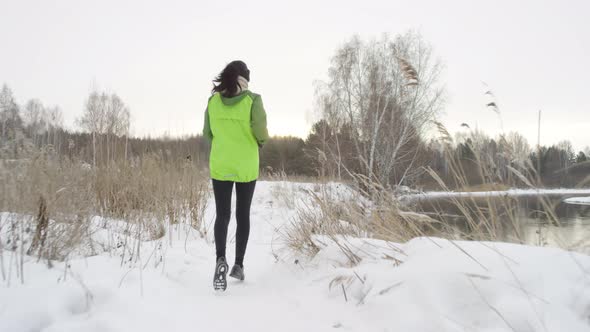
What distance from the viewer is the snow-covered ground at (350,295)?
1242 mm

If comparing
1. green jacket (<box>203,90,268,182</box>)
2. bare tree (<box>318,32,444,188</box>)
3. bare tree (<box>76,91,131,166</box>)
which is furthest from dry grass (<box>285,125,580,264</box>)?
bare tree (<box>318,32,444,188</box>)

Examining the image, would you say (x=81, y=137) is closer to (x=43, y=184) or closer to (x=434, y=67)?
(x=43, y=184)

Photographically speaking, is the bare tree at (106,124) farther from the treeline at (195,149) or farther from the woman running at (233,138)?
the woman running at (233,138)

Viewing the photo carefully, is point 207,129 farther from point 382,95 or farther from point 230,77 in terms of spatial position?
point 382,95

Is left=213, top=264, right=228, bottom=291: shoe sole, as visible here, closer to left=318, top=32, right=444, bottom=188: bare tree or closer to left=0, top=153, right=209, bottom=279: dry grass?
left=0, top=153, right=209, bottom=279: dry grass

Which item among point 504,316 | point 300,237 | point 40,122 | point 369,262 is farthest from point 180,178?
point 504,316

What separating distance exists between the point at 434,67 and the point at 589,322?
15086mm

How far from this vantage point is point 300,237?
2959 millimetres

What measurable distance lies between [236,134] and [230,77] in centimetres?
41

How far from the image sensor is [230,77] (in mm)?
2383

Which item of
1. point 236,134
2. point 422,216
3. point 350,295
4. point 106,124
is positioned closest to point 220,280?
point 350,295

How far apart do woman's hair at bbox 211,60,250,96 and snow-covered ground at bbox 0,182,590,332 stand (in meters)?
1.35

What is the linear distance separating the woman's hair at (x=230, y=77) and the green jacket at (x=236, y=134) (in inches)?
2.0

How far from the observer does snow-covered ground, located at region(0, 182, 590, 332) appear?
124 cm
